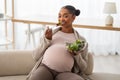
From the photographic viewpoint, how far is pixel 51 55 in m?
1.96

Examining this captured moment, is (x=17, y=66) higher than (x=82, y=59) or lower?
lower

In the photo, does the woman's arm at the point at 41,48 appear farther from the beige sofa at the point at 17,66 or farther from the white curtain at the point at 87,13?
the white curtain at the point at 87,13

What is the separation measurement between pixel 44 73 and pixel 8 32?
8.18 ft

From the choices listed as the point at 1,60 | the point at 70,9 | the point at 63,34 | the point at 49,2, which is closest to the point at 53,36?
the point at 63,34

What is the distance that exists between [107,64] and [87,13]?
959 mm

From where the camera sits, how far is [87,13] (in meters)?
4.22

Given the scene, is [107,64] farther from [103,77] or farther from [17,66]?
[17,66]

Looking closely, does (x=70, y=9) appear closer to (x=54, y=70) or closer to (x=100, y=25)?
(x=54, y=70)

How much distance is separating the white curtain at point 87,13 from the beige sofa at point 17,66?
1.82 meters

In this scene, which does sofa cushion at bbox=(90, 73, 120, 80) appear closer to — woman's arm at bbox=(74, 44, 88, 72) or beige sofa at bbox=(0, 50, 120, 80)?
beige sofa at bbox=(0, 50, 120, 80)

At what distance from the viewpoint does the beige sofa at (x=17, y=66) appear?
207cm

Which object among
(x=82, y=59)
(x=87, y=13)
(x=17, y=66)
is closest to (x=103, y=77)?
(x=82, y=59)

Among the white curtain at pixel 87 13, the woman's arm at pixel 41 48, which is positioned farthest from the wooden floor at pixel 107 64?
the woman's arm at pixel 41 48

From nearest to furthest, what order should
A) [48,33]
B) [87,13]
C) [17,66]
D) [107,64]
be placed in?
[48,33] < [17,66] < [107,64] < [87,13]
